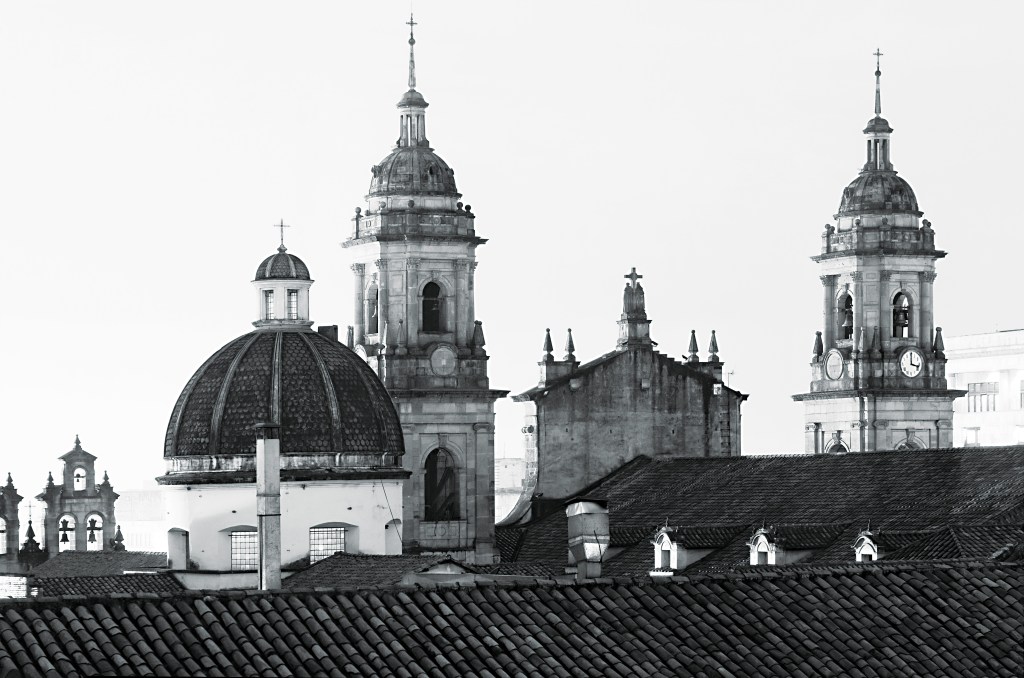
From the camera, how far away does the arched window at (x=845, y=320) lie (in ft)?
269

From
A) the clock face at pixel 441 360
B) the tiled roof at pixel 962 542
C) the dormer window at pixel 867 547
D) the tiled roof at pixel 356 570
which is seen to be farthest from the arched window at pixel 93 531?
the tiled roof at pixel 962 542

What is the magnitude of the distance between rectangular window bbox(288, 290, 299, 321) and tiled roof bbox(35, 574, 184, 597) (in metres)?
7.55

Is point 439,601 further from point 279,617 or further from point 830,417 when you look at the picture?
point 830,417

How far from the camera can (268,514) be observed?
44.3 m

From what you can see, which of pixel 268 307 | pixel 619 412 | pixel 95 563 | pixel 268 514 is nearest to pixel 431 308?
pixel 619 412

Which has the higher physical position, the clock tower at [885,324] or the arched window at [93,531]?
the clock tower at [885,324]

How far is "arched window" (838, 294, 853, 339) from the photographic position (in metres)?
82.0

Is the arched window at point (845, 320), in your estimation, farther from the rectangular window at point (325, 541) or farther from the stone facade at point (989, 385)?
the stone facade at point (989, 385)

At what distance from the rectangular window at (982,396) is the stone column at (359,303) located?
61727 mm

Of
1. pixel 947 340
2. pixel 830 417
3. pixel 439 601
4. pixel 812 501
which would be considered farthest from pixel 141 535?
pixel 439 601

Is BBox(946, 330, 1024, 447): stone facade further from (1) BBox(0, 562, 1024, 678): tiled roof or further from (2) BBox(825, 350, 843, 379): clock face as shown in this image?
(1) BBox(0, 562, 1024, 678): tiled roof

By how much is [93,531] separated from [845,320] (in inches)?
953

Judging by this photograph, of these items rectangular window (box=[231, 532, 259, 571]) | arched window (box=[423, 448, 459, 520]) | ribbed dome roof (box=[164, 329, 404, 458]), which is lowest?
rectangular window (box=[231, 532, 259, 571])

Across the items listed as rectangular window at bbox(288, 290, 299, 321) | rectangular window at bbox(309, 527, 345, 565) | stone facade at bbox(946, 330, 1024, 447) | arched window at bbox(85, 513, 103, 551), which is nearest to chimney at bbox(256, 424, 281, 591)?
rectangular window at bbox(309, 527, 345, 565)
